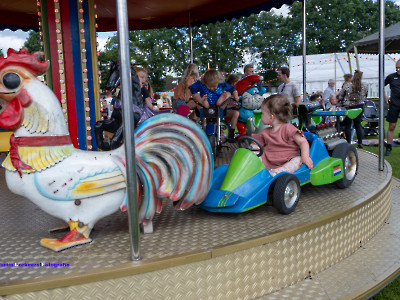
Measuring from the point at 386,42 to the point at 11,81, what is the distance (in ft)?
41.7

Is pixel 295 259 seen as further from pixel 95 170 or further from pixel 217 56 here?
pixel 217 56

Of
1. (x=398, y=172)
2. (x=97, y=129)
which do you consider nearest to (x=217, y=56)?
(x=398, y=172)

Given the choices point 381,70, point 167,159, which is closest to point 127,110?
point 167,159

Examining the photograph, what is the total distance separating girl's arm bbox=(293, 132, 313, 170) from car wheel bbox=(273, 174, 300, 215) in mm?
254

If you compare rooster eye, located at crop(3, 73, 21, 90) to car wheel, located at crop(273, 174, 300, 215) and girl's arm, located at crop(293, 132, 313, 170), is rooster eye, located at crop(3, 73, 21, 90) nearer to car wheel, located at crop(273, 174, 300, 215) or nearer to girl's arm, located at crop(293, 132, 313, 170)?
car wheel, located at crop(273, 174, 300, 215)

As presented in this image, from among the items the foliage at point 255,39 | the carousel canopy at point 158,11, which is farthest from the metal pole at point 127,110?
the foliage at point 255,39

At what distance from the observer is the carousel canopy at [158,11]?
5.18 m

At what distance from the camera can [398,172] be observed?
5.05 meters

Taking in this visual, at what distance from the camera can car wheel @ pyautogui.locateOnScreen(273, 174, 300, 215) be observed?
7.87 feet

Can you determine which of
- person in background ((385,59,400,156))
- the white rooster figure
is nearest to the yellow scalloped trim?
the white rooster figure

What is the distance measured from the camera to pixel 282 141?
2.89 m

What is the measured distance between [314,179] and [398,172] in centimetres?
287

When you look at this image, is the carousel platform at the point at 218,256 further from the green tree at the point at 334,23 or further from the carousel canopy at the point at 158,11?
the green tree at the point at 334,23

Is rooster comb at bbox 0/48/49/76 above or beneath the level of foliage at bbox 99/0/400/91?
beneath
